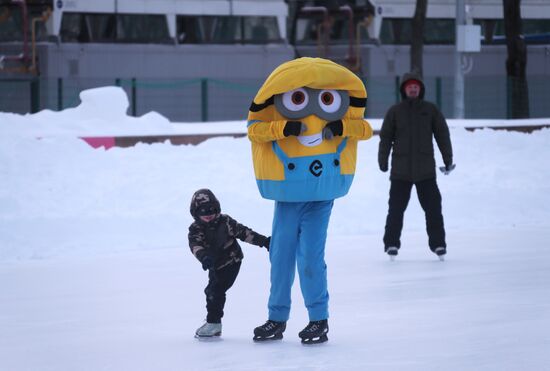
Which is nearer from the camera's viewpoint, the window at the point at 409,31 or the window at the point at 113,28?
the window at the point at 113,28

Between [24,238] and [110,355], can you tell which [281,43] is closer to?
[24,238]

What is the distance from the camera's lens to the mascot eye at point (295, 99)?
7.32 m

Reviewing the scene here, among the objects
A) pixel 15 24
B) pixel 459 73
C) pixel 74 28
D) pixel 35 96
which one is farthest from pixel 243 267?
pixel 74 28

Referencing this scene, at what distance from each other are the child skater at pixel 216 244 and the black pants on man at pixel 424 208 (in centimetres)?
410

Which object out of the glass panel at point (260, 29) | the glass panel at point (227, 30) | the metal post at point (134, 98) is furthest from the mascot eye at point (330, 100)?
the glass panel at point (260, 29)

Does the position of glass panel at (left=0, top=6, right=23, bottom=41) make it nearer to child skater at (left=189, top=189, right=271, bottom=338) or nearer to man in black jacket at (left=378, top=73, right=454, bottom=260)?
man in black jacket at (left=378, top=73, right=454, bottom=260)

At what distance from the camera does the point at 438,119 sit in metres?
11.3

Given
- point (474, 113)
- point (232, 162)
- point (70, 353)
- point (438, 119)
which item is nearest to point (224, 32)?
point (474, 113)

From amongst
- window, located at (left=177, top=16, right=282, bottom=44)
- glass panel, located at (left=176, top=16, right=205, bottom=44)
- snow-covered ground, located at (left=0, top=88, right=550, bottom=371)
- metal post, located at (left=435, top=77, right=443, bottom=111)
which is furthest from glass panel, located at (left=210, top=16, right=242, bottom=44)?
snow-covered ground, located at (left=0, top=88, right=550, bottom=371)

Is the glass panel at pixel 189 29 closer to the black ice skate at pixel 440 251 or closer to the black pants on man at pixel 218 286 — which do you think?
the black ice skate at pixel 440 251

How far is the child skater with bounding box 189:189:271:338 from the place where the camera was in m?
7.38

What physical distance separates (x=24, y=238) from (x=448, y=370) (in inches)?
274

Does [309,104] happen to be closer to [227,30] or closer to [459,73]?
[459,73]

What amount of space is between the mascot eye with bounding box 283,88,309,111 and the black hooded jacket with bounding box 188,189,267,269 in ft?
2.16
